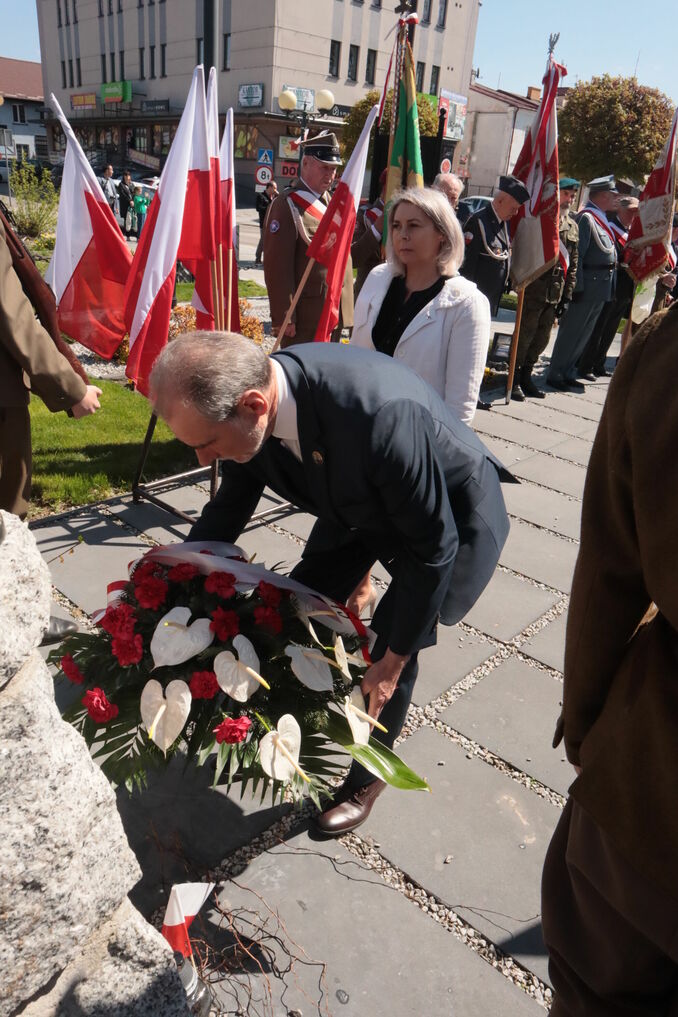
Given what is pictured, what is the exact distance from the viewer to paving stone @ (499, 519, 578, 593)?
4.28m

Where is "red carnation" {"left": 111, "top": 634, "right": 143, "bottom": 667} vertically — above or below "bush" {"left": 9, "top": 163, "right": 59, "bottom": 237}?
below

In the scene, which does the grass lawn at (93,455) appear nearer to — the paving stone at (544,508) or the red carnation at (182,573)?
the paving stone at (544,508)

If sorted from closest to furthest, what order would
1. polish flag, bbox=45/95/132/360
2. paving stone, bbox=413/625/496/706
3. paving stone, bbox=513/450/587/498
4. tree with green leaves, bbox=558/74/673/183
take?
paving stone, bbox=413/625/496/706 < polish flag, bbox=45/95/132/360 < paving stone, bbox=513/450/587/498 < tree with green leaves, bbox=558/74/673/183

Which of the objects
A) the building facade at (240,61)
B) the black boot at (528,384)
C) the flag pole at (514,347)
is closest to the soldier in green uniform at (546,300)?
the black boot at (528,384)

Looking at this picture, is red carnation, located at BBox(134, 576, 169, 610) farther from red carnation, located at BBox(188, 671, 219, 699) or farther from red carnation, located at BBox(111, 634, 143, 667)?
red carnation, located at BBox(188, 671, 219, 699)

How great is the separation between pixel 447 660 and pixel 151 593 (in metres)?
1.78

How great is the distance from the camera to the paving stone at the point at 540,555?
14.0 ft

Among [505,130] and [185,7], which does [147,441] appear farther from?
[505,130]

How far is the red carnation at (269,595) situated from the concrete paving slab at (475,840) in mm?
935

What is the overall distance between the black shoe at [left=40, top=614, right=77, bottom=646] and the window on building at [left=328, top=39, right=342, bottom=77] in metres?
42.3

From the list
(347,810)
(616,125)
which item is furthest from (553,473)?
(616,125)

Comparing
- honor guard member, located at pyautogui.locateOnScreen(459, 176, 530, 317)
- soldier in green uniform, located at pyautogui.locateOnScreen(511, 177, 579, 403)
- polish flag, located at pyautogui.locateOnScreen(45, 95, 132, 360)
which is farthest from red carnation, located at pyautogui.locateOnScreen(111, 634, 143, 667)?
soldier in green uniform, located at pyautogui.locateOnScreen(511, 177, 579, 403)

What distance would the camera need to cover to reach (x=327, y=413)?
75.0 inches

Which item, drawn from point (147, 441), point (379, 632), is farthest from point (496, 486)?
point (147, 441)
